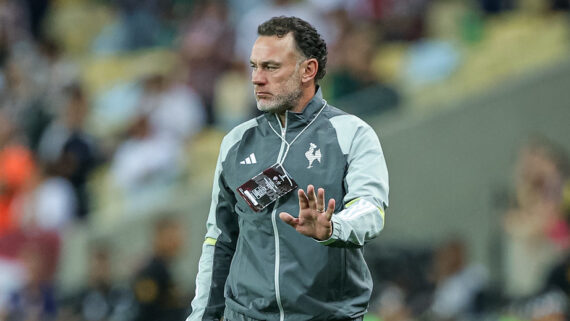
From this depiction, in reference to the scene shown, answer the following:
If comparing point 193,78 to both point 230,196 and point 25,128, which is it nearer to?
point 25,128

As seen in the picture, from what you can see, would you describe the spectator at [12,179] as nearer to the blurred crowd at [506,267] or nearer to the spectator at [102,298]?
the spectator at [102,298]

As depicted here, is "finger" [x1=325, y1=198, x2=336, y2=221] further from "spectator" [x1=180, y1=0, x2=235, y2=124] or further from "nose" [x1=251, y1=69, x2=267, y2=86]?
"spectator" [x1=180, y1=0, x2=235, y2=124]

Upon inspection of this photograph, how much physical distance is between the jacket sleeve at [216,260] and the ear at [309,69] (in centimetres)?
43

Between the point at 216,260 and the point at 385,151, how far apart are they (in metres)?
6.60

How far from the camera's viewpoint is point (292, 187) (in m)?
4.25

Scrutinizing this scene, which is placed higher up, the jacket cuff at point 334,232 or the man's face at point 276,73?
the man's face at point 276,73

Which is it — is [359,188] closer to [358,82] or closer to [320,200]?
[320,200]

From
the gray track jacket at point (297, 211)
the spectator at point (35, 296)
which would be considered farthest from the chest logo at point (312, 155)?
the spectator at point (35, 296)

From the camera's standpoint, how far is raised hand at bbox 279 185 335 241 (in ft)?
12.7

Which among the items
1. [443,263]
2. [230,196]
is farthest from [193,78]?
[230,196]

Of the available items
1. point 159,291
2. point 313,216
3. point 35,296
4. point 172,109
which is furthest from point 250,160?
point 172,109

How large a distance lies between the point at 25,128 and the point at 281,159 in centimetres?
797

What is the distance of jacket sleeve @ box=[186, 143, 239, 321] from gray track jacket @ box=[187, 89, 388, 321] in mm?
25

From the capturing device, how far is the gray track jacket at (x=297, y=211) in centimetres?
422
